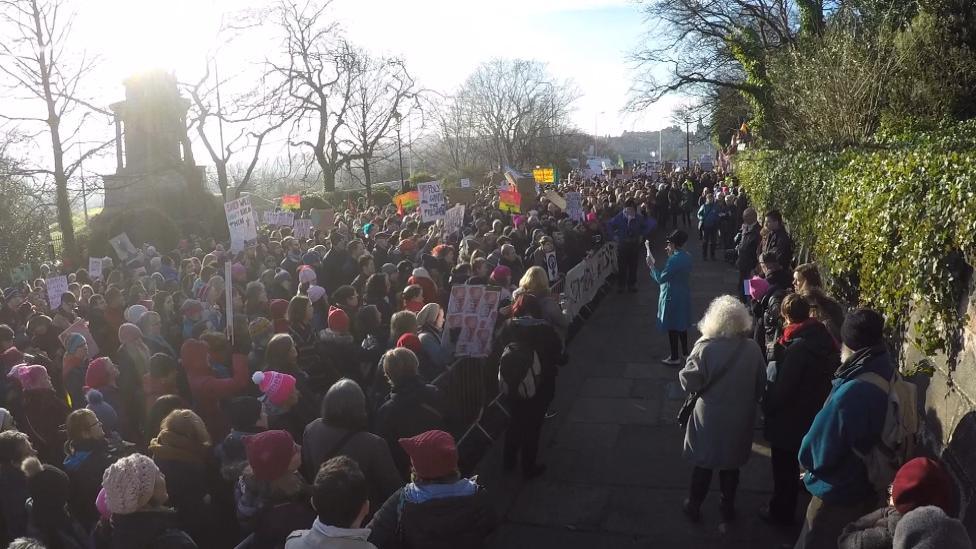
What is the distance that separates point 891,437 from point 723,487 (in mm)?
1762

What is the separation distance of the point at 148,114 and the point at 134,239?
5471 mm

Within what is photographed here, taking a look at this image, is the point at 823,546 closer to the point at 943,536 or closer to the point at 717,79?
the point at 943,536

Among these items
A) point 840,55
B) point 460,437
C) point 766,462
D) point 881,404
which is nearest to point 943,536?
point 881,404

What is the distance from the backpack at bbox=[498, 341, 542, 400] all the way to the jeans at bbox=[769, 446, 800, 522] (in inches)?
73.9

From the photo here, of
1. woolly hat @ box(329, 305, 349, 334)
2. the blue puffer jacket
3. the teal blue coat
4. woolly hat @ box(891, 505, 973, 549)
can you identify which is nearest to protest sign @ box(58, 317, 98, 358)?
woolly hat @ box(329, 305, 349, 334)

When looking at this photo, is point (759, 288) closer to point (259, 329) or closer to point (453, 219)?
point (259, 329)

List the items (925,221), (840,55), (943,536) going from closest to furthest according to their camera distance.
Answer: (943,536) < (925,221) < (840,55)

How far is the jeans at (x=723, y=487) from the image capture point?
5402mm

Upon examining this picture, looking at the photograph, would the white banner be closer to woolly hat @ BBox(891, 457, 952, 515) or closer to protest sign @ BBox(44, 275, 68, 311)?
protest sign @ BBox(44, 275, 68, 311)

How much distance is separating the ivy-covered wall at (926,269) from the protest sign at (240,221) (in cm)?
745

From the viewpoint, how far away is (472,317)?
715cm

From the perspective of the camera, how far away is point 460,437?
7164mm

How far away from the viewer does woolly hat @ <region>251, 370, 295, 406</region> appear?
16.3 ft

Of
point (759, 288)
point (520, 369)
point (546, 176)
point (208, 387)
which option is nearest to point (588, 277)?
point (759, 288)
